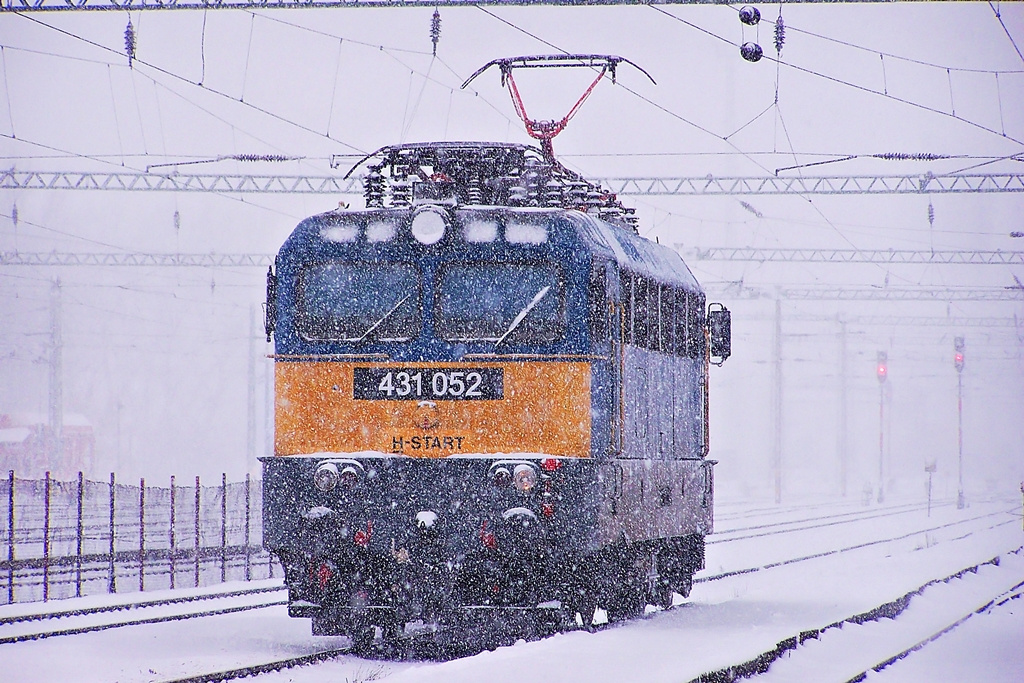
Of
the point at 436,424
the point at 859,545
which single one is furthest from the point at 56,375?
the point at 436,424

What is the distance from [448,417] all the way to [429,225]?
1.54 m

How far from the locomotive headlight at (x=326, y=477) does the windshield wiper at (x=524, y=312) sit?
5.14 feet

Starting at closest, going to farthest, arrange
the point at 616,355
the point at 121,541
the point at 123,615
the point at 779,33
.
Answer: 1. the point at 616,355
2. the point at 123,615
3. the point at 779,33
4. the point at 121,541

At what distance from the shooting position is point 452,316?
12.1m

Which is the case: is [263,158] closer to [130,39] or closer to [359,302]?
[130,39]

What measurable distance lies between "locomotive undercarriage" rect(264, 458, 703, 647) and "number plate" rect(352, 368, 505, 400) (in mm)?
538

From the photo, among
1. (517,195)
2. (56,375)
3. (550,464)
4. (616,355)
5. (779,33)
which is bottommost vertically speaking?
(550,464)

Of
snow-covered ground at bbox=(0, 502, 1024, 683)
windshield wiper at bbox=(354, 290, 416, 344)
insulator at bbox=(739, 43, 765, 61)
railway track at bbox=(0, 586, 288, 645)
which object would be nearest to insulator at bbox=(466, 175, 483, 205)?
windshield wiper at bbox=(354, 290, 416, 344)

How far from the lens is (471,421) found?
38.9 ft

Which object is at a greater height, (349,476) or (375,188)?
(375,188)

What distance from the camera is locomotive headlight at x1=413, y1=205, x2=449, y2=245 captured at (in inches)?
480

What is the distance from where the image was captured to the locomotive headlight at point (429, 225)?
40.0 ft

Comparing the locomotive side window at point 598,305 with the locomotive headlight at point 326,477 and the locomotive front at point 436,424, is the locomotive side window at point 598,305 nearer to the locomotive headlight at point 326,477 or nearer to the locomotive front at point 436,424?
Answer: the locomotive front at point 436,424

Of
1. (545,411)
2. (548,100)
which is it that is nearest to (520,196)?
(545,411)
